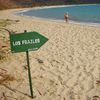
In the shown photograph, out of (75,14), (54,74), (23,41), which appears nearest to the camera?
(23,41)

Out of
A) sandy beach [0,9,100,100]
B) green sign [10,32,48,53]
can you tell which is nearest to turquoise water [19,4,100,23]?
sandy beach [0,9,100,100]

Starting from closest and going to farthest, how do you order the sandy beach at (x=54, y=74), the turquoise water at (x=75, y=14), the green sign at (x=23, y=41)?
the green sign at (x=23, y=41)
the sandy beach at (x=54, y=74)
the turquoise water at (x=75, y=14)

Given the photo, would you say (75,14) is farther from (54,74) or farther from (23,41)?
(23,41)

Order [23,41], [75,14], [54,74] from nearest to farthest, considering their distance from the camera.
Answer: [23,41] → [54,74] → [75,14]

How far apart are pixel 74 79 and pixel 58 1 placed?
338 feet

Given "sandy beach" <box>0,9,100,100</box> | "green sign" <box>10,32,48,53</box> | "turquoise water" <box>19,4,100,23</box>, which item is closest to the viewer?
"green sign" <box>10,32,48,53</box>

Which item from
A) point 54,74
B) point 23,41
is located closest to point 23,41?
point 23,41

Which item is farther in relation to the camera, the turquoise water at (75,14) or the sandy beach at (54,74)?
the turquoise water at (75,14)

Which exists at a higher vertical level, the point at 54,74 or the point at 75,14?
the point at 54,74

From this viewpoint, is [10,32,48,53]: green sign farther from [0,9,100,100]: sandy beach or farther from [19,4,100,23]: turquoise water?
[19,4,100,23]: turquoise water

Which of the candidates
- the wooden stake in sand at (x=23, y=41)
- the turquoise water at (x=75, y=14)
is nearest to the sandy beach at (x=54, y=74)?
the wooden stake in sand at (x=23, y=41)

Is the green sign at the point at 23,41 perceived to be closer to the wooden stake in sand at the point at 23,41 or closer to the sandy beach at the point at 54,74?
the wooden stake in sand at the point at 23,41

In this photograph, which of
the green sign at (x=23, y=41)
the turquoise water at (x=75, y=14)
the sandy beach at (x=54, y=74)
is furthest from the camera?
the turquoise water at (x=75, y=14)

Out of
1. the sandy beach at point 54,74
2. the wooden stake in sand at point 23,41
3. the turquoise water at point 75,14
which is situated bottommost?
the turquoise water at point 75,14
